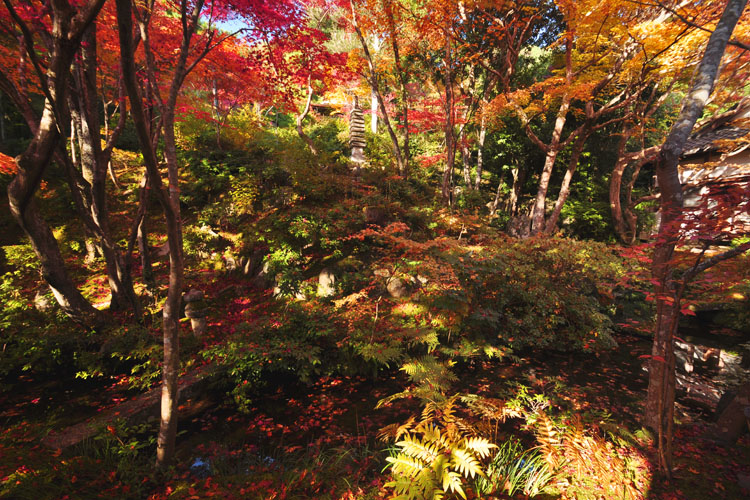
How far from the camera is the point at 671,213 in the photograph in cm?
327

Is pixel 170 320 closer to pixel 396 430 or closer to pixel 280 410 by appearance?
pixel 280 410

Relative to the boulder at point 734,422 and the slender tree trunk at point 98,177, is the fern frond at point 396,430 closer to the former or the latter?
the boulder at point 734,422

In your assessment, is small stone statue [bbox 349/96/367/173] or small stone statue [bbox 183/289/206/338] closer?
small stone statue [bbox 183/289/206/338]

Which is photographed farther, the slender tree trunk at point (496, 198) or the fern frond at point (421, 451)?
the slender tree trunk at point (496, 198)

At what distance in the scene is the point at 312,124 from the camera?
704 inches

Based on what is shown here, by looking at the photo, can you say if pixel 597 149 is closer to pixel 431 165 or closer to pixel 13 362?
pixel 431 165

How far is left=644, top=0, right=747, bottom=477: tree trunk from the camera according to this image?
3.11m

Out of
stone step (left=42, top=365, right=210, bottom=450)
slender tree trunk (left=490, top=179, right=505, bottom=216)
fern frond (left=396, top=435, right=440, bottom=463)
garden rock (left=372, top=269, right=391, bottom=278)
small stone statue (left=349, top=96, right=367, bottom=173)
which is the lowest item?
stone step (left=42, top=365, right=210, bottom=450)

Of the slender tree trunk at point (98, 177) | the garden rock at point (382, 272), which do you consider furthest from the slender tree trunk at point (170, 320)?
the garden rock at point (382, 272)

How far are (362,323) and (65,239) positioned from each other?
934cm

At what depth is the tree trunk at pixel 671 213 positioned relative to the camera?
10.2 feet

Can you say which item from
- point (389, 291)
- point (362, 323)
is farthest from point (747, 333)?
point (362, 323)

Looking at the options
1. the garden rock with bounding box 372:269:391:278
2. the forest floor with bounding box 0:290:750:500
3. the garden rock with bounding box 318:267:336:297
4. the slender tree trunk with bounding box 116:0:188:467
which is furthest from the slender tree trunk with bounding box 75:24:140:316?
the garden rock with bounding box 372:269:391:278

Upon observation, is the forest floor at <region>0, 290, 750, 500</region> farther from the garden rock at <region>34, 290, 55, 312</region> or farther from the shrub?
the garden rock at <region>34, 290, 55, 312</region>
